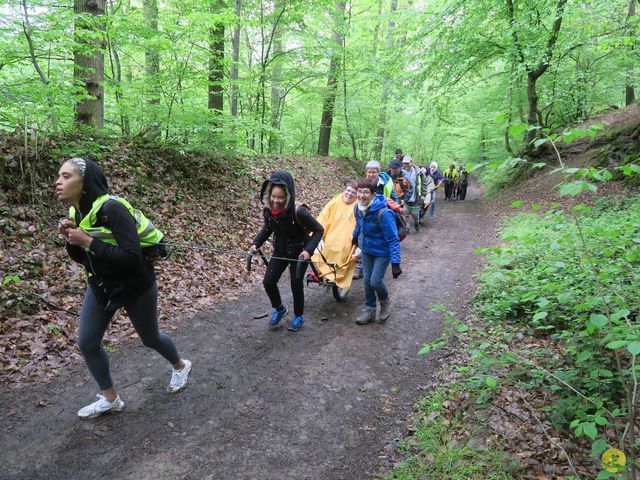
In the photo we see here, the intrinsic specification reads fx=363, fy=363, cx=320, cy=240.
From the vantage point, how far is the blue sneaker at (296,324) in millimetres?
5376

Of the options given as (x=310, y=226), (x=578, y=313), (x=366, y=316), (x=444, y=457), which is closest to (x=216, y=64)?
(x=310, y=226)

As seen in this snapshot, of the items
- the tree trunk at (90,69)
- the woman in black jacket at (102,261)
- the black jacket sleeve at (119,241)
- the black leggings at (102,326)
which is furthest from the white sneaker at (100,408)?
the tree trunk at (90,69)

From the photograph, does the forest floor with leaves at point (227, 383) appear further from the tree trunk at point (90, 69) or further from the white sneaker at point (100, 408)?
the tree trunk at point (90, 69)

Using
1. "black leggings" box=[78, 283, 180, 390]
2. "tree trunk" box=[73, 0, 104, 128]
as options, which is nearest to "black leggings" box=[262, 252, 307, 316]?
"black leggings" box=[78, 283, 180, 390]

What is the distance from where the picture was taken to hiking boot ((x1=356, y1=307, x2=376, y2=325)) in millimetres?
5695

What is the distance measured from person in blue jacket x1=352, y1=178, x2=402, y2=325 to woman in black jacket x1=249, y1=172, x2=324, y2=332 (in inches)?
32.9

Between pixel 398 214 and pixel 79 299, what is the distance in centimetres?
526

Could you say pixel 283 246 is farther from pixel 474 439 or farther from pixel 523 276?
pixel 523 276

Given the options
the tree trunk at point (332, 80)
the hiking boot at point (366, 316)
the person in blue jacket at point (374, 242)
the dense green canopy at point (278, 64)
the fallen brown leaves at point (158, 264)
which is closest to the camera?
the fallen brown leaves at point (158, 264)

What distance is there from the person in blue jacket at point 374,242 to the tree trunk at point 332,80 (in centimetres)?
992

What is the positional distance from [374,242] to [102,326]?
368 cm

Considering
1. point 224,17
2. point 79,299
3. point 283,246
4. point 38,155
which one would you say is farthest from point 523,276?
point 38,155

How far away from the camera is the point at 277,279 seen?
5223mm

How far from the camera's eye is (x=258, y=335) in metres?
5.27
